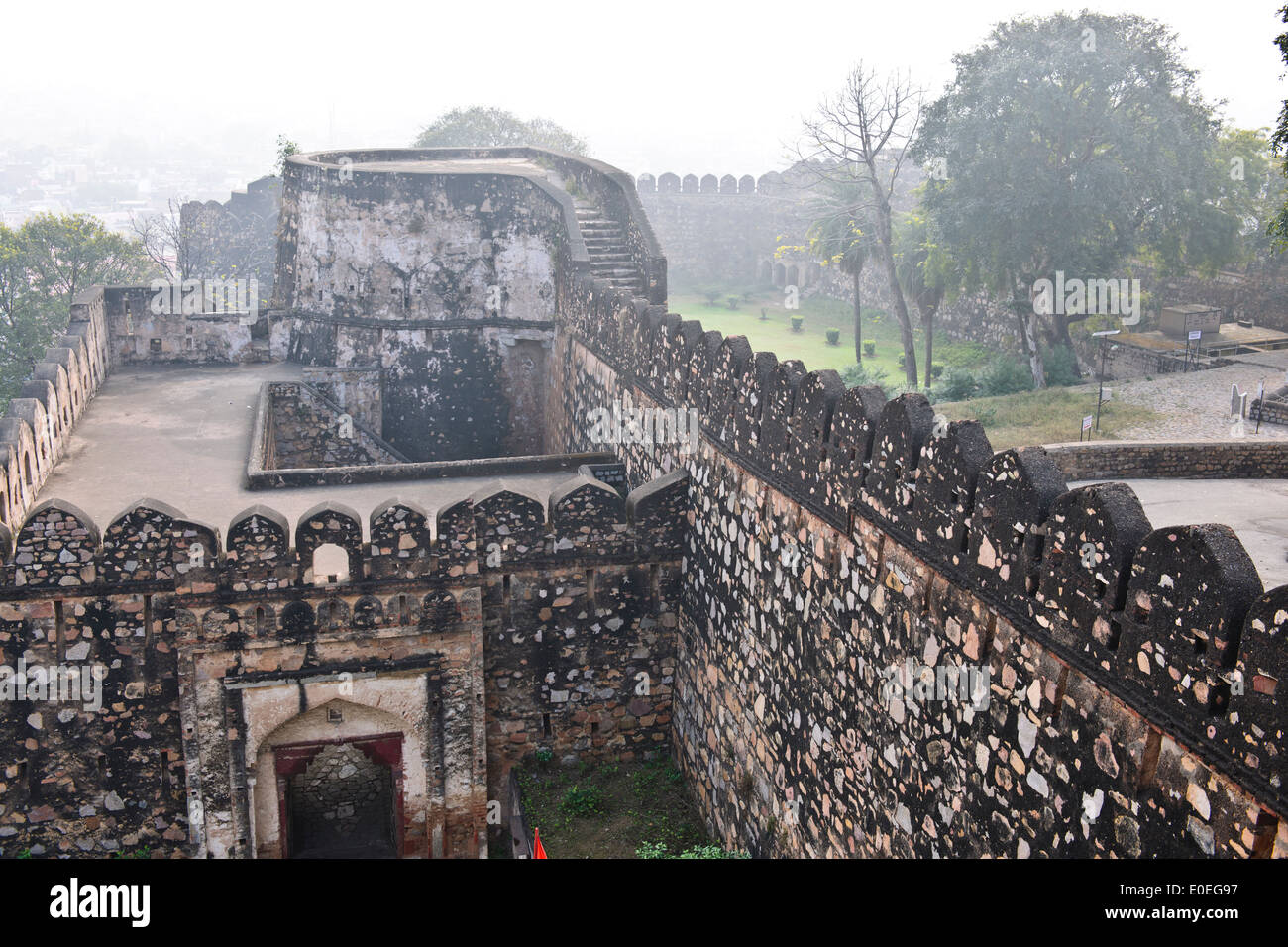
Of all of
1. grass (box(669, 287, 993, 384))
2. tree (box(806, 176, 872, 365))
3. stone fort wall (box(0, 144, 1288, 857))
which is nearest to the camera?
stone fort wall (box(0, 144, 1288, 857))

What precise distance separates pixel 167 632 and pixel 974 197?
2286 centimetres

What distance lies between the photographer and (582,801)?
1205 cm

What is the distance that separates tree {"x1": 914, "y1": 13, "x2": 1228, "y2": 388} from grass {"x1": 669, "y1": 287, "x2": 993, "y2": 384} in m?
5.62

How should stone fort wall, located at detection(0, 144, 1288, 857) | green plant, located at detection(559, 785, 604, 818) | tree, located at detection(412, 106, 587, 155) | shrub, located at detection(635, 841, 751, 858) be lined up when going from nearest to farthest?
stone fort wall, located at detection(0, 144, 1288, 857), shrub, located at detection(635, 841, 751, 858), green plant, located at detection(559, 785, 604, 818), tree, located at detection(412, 106, 587, 155)

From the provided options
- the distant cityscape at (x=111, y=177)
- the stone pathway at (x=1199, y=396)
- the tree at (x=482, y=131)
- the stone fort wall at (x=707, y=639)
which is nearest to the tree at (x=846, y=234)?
the stone pathway at (x=1199, y=396)

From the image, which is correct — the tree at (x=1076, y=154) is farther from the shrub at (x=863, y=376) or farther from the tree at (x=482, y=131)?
the tree at (x=482, y=131)

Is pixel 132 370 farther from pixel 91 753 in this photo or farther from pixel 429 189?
pixel 91 753

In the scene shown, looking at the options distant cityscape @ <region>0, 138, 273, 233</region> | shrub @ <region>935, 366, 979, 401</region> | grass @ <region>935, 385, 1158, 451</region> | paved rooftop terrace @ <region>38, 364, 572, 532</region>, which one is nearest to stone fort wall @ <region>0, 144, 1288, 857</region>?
paved rooftop terrace @ <region>38, 364, 572, 532</region>

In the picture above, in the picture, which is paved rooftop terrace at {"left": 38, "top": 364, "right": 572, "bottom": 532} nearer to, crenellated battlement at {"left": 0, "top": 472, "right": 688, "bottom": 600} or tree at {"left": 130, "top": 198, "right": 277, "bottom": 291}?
crenellated battlement at {"left": 0, "top": 472, "right": 688, "bottom": 600}

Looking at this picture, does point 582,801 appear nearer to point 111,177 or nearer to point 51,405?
point 51,405

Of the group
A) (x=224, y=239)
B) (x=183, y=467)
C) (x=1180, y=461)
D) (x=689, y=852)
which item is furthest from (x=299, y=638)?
(x=224, y=239)

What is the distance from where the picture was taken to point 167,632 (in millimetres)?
11016

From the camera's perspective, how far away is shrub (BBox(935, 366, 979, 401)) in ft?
91.4
